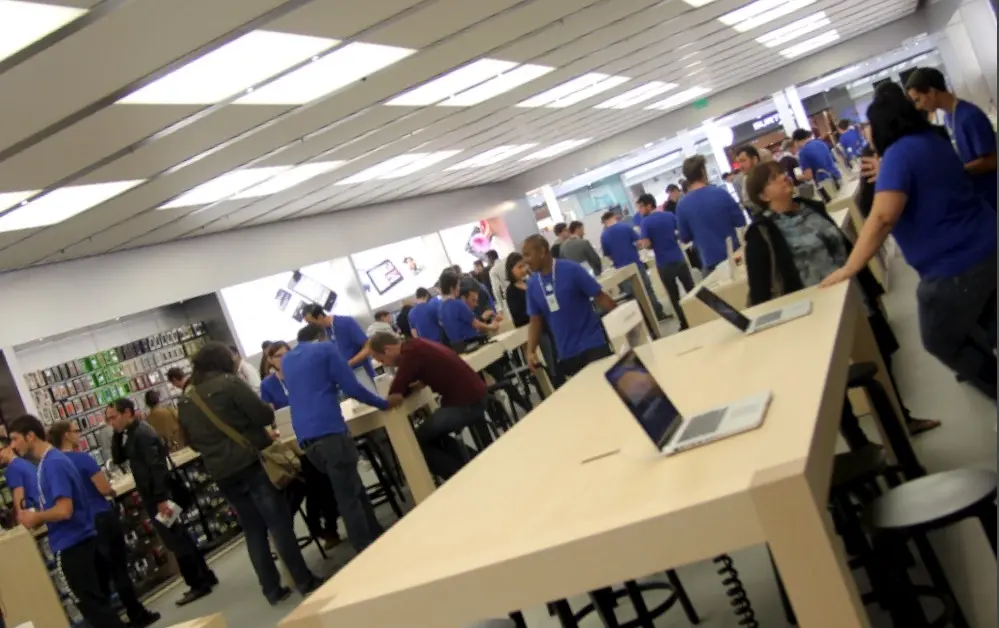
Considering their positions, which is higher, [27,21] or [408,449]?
[27,21]

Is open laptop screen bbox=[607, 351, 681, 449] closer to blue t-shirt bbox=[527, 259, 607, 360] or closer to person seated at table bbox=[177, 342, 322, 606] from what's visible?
blue t-shirt bbox=[527, 259, 607, 360]

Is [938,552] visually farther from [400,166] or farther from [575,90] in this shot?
[400,166]

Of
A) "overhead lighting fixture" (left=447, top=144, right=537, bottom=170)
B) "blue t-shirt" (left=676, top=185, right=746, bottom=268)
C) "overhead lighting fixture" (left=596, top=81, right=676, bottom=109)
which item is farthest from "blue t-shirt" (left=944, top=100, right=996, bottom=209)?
"overhead lighting fixture" (left=447, top=144, right=537, bottom=170)

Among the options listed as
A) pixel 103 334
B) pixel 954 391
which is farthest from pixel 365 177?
→ pixel 954 391

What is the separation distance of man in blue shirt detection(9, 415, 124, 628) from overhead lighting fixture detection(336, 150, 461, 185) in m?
6.28

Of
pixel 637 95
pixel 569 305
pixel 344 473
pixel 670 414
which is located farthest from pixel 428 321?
pixel 670 414

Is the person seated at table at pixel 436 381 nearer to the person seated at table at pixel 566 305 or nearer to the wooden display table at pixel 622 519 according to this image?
the person seated at table at pixel 566 305

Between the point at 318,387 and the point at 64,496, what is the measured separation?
5.86ft

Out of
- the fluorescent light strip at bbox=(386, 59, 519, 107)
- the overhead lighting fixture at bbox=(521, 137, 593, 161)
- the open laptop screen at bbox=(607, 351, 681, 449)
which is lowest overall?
the open laptop screen at bbox=(607, 351, 681, 449)

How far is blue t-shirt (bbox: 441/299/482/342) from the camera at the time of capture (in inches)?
362

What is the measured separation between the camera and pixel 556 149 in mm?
18734

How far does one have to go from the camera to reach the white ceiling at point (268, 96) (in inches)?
194

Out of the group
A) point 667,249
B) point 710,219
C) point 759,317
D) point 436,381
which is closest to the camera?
point 759,317

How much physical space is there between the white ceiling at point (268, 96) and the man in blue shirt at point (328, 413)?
1780 millimetres
